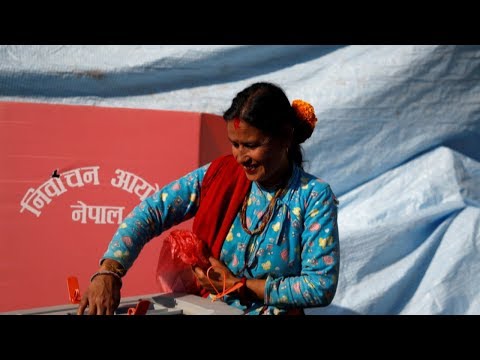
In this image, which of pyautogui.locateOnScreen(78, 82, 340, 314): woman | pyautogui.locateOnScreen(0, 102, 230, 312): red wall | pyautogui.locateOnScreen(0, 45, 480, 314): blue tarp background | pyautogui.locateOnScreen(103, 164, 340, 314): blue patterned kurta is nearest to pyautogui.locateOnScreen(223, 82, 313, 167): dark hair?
pyautogui.locateOnScreen(78, 82, 340, 314): woman

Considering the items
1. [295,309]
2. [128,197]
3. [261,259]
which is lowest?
[295,309]

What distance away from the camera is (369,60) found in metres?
3.36

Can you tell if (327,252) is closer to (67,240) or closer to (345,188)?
(67,240)

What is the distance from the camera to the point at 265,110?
1655 millimetres

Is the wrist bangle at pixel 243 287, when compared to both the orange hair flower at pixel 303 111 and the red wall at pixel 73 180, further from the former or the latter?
the red wall at pixel 73 180

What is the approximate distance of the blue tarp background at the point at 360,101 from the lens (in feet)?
10.3

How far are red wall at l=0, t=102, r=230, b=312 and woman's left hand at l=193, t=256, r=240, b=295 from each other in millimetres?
952

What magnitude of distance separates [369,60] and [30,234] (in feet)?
6.76

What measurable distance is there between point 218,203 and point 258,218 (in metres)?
0.13

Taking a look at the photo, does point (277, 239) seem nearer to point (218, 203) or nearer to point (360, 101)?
point (218, 203)

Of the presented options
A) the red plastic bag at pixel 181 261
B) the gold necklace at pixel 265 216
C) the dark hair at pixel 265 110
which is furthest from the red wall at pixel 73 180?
the dark hair at pixel 265 110

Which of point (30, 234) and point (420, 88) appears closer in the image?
point (30, 234)

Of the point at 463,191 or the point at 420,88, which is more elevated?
the point at 420,88
